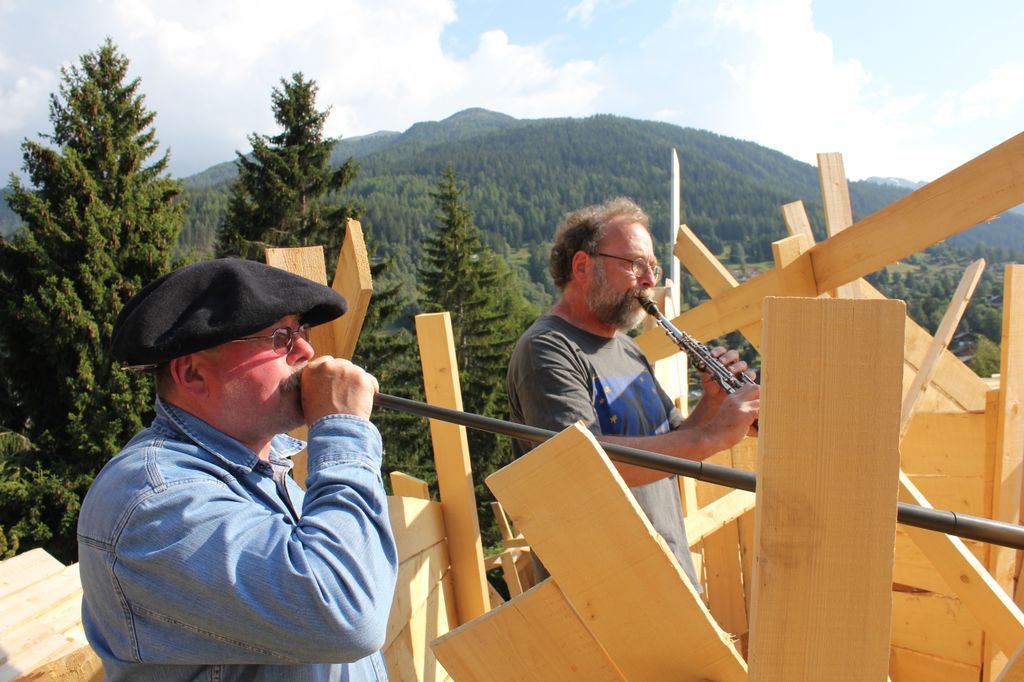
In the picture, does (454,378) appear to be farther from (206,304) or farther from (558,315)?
(206,304)

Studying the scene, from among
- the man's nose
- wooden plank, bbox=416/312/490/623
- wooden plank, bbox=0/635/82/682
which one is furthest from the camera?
the man's nose

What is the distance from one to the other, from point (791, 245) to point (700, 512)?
1288 millimetres

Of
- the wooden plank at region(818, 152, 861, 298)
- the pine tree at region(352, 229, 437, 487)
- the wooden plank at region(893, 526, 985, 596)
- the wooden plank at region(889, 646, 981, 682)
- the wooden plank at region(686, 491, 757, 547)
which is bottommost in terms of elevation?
the pine tree at region(352, 229, 437, 487)

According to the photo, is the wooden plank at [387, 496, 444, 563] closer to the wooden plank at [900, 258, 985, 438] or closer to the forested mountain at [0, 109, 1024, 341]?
the wooden plank at [900, 258, 985, 438]

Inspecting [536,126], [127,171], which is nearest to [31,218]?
[127,171]

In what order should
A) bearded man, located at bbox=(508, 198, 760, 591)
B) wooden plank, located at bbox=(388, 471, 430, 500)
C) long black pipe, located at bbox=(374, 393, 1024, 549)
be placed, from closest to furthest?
long black pipe, located at bbox=(374, 393, 1024, 549), bearded man, located at bbox=(508, 198, 760, 591), wooden plank, located at bbox=(388, 471, 430, 500)

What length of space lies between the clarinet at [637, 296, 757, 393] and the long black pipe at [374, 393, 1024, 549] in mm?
1349

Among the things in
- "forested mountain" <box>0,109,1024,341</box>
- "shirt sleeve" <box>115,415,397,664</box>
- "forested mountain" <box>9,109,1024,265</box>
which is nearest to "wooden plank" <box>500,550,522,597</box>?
"shirt sleeve" <box>115,415,397,664</box>

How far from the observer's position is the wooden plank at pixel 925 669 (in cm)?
372

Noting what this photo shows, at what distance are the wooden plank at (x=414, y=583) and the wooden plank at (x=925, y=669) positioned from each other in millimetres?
2725

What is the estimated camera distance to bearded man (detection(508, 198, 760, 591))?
228 cm

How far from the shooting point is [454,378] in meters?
2.51

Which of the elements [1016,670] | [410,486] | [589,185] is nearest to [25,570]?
[410,486]

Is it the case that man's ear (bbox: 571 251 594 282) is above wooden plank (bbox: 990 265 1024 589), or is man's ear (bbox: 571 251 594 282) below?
above
